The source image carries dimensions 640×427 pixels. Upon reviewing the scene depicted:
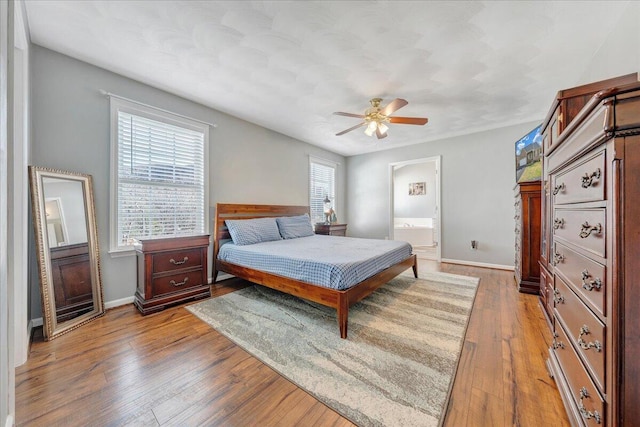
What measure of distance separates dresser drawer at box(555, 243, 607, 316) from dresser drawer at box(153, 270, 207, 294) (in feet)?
10.4

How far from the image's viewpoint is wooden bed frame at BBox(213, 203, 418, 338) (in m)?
2.07

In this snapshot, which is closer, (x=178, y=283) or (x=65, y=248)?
(x=65, y=248)

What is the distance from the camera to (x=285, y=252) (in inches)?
108

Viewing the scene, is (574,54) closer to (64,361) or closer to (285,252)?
(285,252)

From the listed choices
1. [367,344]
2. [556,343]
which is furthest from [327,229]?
[556,343]

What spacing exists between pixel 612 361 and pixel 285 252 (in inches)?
93.5

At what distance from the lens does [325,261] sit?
7.44ft

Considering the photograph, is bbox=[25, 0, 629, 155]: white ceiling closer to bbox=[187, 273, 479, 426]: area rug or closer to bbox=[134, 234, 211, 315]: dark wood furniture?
bbox=[134, 234, 211, 315]: dark wood furniture

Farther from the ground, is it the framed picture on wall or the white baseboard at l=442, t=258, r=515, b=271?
the framed picture on wall

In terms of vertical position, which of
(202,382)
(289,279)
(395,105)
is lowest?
(202,382)

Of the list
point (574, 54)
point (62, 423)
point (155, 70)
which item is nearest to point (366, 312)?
point (62, 423)

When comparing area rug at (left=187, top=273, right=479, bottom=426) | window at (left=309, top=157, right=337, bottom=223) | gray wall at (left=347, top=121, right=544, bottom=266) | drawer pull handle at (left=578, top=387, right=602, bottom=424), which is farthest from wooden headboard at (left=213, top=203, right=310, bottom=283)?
drawer pull handle at (left=578, top=387, right=602, bottom=424)

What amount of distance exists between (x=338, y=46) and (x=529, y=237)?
314cm

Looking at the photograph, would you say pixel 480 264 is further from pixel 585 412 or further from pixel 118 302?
pixel 118 302
